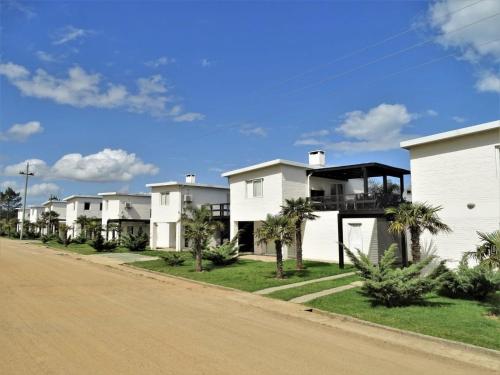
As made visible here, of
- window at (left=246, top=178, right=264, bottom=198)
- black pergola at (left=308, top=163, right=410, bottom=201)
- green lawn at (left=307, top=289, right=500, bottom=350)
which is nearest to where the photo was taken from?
green lawn at (left=307, top=289, right=500, bottom=350)

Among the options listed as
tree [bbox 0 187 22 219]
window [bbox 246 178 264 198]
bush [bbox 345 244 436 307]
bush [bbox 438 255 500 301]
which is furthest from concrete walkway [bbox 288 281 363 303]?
tree [bbox 0 187 22 219]

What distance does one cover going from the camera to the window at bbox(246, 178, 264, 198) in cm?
2888

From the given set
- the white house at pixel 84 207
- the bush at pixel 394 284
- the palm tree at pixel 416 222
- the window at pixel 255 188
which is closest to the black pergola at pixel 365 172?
the window at pixel 255 188

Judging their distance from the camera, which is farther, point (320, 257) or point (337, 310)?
point (320, 257)

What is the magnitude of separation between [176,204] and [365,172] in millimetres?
18740

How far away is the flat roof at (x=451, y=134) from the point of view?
15.0m

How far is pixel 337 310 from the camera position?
11.4m

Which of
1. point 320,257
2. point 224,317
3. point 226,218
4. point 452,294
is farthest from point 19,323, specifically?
point 226,218

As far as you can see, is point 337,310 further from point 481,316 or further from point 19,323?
Answer: point 19,323

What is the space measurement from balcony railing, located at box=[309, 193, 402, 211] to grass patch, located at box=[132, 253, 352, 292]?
12.2ft

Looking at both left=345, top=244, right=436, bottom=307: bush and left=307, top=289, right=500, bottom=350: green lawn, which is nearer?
left=307, top=289, right=500, bottom=350: green lawn

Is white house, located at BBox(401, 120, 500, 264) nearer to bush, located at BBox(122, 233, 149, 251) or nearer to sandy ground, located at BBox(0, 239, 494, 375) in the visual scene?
sandy ground, located at BBox(0, 239, 494, 375)

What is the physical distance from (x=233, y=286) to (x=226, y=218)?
1859 cm

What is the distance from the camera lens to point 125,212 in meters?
47.2
